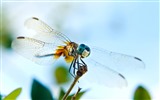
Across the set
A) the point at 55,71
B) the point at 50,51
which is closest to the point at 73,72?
the point at 50,51

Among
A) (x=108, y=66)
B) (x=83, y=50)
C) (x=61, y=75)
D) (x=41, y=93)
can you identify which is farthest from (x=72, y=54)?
(x=61, y=75)

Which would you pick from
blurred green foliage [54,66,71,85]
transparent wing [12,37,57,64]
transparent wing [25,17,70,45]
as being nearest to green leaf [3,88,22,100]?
transparent wing [12,37,57,64]

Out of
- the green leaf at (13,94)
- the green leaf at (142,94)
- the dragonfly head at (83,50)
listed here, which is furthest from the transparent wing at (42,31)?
the green leaf at (142,94)

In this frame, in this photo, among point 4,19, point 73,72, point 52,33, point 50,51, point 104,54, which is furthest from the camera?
point 4,19

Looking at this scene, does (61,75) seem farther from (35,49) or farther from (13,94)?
(13,94)

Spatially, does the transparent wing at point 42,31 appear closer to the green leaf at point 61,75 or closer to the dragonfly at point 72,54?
the dragonfly at point 72,54

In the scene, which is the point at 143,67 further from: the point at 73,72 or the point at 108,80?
the point at 73,72

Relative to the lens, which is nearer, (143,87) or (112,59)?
(143,87)
